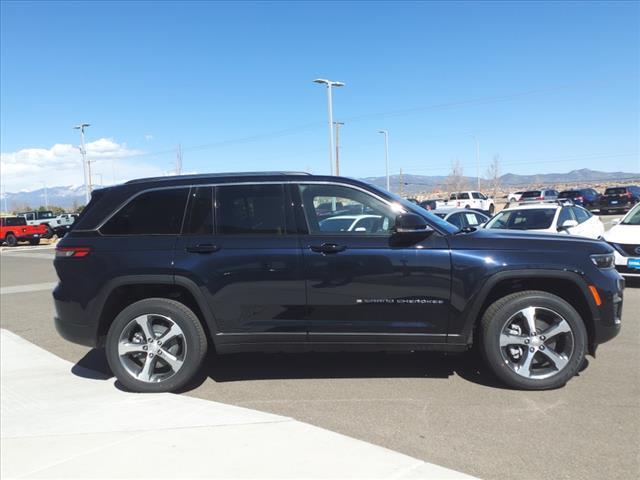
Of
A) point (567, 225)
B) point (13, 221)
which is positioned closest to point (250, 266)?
point (567, 225)

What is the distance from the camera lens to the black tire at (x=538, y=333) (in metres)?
4.32

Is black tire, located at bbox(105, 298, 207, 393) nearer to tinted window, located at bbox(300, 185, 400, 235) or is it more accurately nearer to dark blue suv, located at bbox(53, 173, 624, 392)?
dark blue suv, located at bbox(53, 173, 624, 392)

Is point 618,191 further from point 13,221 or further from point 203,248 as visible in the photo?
point 13,221

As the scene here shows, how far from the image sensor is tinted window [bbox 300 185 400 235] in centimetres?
451

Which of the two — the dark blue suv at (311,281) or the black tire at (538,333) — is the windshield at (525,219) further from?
the black tire at (538,333)

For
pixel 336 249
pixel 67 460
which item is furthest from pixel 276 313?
pixel 67 460

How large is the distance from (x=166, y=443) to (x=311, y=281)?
1.64 m

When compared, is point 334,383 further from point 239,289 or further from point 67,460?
point 67,460

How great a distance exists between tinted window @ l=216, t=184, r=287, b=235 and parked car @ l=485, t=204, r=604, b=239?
292 inches

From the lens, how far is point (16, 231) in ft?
107

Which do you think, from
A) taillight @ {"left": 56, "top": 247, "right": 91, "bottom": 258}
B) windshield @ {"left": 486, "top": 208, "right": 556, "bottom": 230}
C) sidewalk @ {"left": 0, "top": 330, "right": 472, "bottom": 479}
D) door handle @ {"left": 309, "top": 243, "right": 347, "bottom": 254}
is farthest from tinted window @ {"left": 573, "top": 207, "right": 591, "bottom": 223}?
taillight @ {"left": 56, "top": 247, "right": 91, "bottom": 258}

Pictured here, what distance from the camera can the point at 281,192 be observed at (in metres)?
4.60

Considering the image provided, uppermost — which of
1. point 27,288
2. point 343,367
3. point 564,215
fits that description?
point 564,215

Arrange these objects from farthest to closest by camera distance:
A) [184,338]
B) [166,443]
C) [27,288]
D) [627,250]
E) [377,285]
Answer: [27,288]
[627,250]
[184,338]
[377,285]
[166,443]
